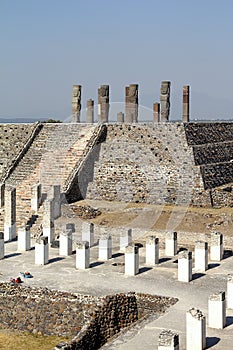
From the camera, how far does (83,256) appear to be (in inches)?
732

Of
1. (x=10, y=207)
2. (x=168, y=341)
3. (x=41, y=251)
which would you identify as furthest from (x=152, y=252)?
(x=168, y=341)

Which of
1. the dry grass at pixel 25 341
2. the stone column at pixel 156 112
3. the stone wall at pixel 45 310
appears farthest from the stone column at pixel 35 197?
the stone column at pixel 156 112

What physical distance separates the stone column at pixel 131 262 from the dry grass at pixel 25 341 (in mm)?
3825

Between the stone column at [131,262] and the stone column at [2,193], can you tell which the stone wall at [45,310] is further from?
the stone column at [2,193]

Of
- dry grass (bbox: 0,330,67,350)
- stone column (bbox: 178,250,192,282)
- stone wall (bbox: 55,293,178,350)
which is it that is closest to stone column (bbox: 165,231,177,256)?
stone column (bbox: 178,250,192,282)

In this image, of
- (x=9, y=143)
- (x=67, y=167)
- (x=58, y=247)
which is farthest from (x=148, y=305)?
(x=9, y=143)

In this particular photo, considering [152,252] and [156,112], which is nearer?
[152,252]

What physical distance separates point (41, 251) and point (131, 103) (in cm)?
1582

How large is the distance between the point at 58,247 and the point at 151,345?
9.69 meters

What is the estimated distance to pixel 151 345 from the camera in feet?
40.9

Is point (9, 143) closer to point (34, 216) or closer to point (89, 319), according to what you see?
point (34, 216)

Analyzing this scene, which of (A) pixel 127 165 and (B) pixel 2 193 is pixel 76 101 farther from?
(B) pixel 2 193

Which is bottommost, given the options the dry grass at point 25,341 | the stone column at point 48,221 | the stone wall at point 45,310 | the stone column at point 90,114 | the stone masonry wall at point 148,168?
the dry grass at point 25,341

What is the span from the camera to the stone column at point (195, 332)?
40.1 feet
